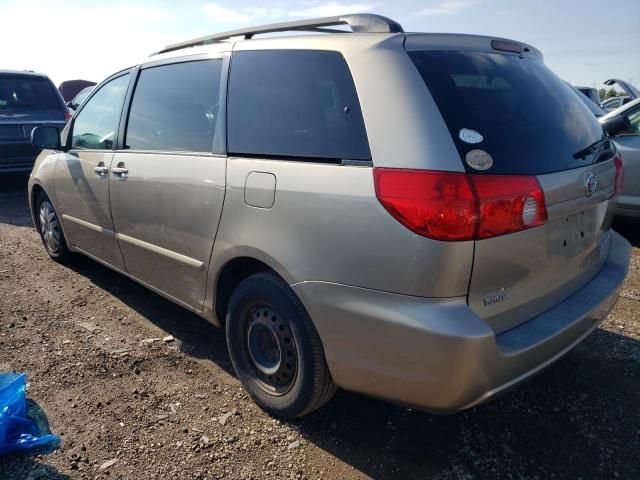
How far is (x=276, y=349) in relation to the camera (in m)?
2.52

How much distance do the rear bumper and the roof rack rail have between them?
1197 millimetres

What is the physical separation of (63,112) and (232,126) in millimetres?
7118

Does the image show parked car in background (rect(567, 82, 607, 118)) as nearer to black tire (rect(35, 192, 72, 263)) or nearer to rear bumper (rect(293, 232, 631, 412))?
rear bumper (rect(293, 232, 631, 412))

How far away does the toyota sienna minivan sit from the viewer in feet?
6.07

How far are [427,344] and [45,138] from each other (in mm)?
3701

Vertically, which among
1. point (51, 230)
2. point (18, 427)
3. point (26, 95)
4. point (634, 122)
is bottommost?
point (18, 427)

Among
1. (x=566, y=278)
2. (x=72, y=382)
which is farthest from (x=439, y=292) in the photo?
(x=72, y=382)

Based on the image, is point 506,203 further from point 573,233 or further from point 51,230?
point 51,230

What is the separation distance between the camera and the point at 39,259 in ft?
16.7

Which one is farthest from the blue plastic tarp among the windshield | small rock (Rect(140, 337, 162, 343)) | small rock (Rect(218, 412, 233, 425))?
the windshield

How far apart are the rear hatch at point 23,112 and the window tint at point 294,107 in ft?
21.3

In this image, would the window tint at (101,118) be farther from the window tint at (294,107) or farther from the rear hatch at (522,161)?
the rear hatch at (522,161)

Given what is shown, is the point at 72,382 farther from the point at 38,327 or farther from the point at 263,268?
the point at 263,268

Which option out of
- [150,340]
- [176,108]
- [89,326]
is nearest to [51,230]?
[89,326]
